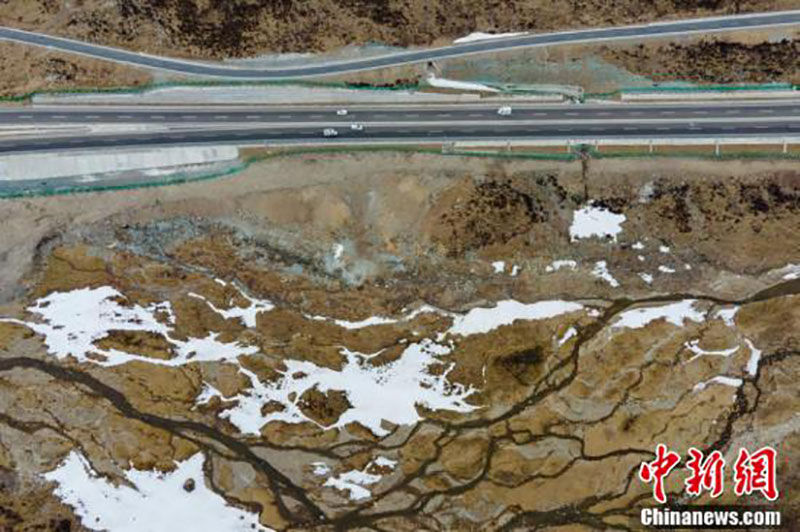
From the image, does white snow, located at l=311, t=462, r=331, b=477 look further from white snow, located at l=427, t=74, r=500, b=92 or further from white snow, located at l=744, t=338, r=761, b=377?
white snow, located at l=744, t=338, r=761, b=377

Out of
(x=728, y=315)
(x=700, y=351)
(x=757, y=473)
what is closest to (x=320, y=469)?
(x=700, y=351)

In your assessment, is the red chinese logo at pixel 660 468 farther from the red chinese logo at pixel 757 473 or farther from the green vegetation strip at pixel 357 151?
the green vegetation strip at pixel 357 151

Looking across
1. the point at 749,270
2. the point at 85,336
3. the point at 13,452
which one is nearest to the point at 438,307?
the point at 749,270

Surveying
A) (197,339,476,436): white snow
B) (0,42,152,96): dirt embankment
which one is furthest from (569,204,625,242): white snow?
(0,42,152,96): dirt embankment

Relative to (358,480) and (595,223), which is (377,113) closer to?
(595,223)

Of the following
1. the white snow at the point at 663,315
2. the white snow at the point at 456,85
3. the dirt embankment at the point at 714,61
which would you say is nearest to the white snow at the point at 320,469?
the white snow at the point at 663,315

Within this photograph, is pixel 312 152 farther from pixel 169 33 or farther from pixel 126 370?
pixel 126 370
